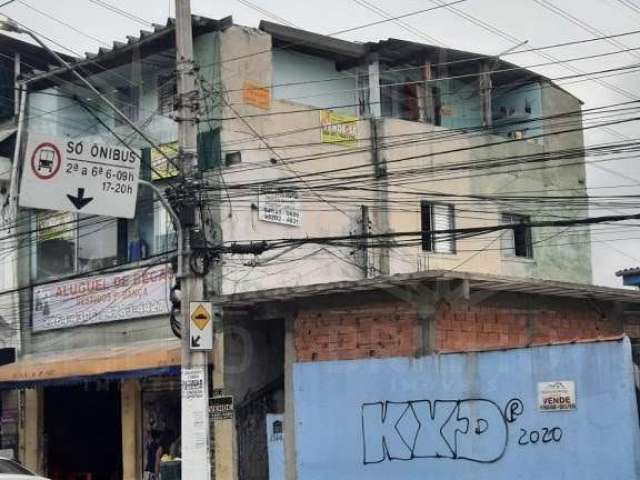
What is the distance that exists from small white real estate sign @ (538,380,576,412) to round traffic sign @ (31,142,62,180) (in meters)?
7.32

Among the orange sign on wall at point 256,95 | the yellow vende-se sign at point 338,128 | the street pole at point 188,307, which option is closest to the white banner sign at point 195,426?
the street pole at point 188,307

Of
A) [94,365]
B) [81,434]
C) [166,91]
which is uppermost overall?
[166,91]

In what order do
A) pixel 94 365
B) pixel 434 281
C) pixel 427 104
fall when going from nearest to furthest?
pixel 434 281 < pixel 94 365 < pixel 427 104

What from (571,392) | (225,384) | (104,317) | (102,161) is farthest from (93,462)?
(571,392)

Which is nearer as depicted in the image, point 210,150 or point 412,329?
point 412,329

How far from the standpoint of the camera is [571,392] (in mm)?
13969

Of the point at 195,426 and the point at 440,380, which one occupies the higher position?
the point at 440,380

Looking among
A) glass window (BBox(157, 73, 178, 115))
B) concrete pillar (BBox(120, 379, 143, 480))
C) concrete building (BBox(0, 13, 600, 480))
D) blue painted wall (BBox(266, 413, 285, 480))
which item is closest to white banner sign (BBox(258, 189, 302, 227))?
concrete building (BBox(0, 13, 600, 480))

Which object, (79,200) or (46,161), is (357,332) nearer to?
(79,200)

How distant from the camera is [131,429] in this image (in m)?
22.3

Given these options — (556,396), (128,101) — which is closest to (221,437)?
(556,396)

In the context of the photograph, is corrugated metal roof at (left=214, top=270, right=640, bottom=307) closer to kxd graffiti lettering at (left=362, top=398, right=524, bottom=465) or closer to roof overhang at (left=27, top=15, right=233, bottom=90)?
kxd graffiti lettering at (left=362, top=398, right=524, bottom=465)

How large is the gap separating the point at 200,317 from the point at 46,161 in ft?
10.2

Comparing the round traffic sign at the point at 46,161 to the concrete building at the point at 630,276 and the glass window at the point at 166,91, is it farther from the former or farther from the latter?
the concrete building at the point at 630,276
